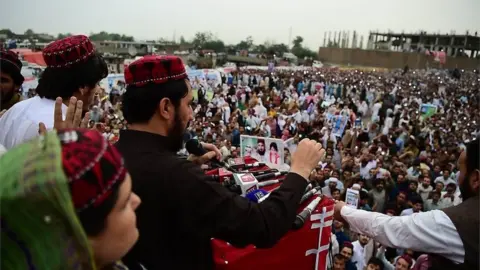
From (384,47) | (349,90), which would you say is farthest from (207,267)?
(384,47)

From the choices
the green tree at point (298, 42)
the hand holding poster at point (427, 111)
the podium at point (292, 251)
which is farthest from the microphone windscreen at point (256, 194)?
the green tree at point (298, 42)

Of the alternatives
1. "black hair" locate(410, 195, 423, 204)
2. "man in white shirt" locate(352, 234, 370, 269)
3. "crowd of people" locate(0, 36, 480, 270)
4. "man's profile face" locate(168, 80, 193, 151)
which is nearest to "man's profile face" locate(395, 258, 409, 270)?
"crowd of people" locate(0, 36, 480, 270)

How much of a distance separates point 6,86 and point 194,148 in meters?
1.22

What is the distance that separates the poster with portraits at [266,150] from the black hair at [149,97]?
0.95 meters

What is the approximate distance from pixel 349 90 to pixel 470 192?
2015cm

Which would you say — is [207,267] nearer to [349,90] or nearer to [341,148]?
[341,148]

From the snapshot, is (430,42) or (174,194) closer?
(174,194)

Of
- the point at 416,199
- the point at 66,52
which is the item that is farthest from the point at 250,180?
the point at 416,199

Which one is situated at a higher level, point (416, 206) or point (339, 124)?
point (339, 124)

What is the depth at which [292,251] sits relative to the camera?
157 centimetres

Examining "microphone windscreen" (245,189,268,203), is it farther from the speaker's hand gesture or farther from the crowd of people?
the speaker's hand gesture

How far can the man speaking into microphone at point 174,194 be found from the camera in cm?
125

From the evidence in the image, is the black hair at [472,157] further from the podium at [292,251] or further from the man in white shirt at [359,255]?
the man in white shirt at [359,255]

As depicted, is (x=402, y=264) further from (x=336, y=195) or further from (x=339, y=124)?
(x=339, y=124)
